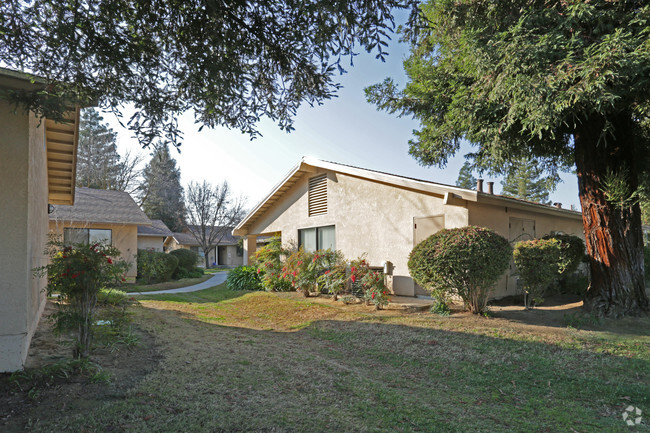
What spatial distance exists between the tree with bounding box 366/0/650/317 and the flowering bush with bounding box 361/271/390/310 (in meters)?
4.40

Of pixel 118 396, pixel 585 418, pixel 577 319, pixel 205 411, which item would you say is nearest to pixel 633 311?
pixel 577 319

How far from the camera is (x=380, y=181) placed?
11.9m

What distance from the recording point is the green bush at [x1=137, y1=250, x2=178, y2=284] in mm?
18344

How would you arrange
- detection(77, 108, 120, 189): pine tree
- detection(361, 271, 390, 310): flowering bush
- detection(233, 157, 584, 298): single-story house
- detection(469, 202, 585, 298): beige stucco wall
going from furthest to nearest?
detection(77, 108, 120, 189): pine tree < detection(233, 157, 584, 298): single-story house < detection(469, 202, 585, 298): beige stucco wall < detection(361, 271, 390, 310): flowering bush

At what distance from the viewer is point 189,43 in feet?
15.5

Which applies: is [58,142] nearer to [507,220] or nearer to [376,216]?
[376,216]

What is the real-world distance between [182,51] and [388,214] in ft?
26.8

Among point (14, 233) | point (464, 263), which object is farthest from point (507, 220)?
point (14, 233)

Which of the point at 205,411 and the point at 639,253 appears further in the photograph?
the point at 639,253

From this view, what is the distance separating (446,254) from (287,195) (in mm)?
9145

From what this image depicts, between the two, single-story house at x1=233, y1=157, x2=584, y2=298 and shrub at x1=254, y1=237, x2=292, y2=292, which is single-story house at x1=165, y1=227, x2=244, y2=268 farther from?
single-story house at x1=233, y1=157, x2=584, y2=298

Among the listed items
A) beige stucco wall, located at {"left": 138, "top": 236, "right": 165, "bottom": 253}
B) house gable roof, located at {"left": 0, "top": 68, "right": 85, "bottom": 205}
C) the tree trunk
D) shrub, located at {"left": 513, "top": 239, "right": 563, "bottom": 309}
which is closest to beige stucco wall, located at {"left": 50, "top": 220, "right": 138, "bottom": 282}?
beige stucco wall, located at {"left": 138, "top": 236, "right": 165, "bottom": 253}

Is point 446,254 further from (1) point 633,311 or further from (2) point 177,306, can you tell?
(2) point 177,306

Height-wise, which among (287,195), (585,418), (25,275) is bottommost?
(585,418)
